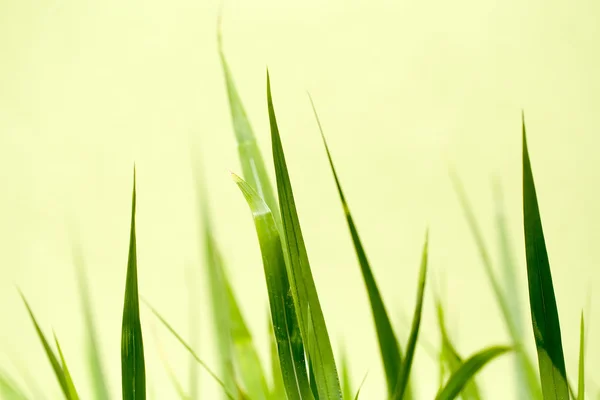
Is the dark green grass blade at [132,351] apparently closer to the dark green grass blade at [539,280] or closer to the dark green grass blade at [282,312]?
the dark green grass blade at [282,312]

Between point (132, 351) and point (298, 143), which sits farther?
point (298, 143)

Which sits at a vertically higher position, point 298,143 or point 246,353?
point 298,143

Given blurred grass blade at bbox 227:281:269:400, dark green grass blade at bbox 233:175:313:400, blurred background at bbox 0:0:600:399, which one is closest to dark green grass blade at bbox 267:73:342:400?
dark green grass blade at bbox 233:175:313:400

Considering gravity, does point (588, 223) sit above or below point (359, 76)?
below

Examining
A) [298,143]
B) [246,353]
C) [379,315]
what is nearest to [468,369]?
[379,315]

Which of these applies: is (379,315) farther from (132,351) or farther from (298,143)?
(298,143)

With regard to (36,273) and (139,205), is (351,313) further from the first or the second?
(36,273)

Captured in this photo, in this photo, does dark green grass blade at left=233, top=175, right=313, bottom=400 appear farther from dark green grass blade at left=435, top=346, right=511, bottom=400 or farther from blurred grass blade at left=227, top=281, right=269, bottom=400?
blurred grass blade at left=227, top=281, right=269, bottom=400

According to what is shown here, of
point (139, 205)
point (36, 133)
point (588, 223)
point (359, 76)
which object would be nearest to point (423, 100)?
point (359, 76)
